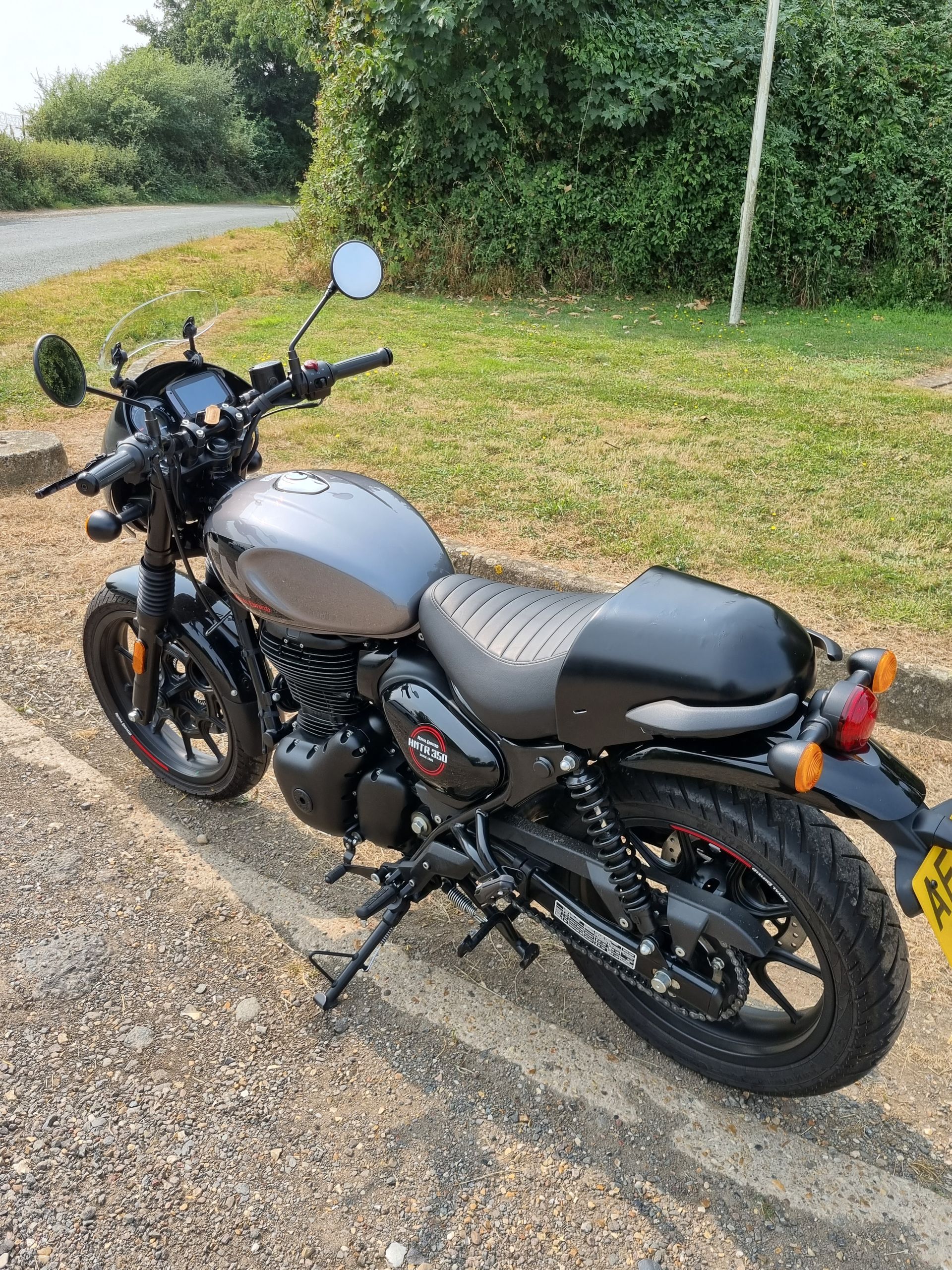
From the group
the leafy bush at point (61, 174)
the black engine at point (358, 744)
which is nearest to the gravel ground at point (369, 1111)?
the black engine at point (358, 744)

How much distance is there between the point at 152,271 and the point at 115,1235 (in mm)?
13521

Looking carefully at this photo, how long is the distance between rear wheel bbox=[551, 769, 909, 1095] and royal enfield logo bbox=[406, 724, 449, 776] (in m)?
0.28

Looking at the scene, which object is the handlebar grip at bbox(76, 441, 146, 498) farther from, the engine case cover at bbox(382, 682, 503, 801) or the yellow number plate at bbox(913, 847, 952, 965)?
the yellow number plate at bbox(913, 847, 952, 965)

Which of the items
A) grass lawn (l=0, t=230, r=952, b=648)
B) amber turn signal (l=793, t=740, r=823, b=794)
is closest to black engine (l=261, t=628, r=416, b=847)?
amber turn signal (l=793, t=740, r=823, b=794)

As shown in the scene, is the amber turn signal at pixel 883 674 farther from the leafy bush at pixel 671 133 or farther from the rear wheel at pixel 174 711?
the leafy bush at pixel 671 133

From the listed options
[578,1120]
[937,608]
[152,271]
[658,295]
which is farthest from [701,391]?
[152,271]

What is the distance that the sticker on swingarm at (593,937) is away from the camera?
1957 millimetres

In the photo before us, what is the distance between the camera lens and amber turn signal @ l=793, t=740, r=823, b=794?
150 centimetres

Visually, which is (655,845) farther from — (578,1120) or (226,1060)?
(226,1060)

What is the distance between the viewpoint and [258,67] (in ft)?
142

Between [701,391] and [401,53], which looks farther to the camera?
[401,53]

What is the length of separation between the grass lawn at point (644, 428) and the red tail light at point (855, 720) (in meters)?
2.32

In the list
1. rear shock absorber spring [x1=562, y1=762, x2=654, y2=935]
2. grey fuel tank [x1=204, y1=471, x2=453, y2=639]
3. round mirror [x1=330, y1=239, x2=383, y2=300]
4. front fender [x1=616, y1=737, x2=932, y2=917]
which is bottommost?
rear shock absorber spring [x1=562, y1=762, x2=654, y2=935]

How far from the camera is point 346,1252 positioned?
180 centimetres
